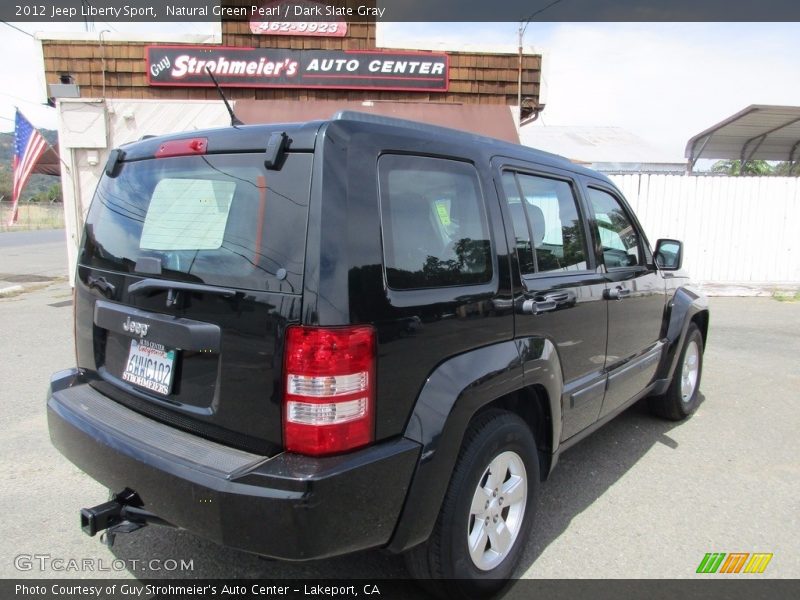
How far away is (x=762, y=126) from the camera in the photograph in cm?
1367

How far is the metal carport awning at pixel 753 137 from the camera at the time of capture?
12.3m

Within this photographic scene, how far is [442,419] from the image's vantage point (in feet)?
6.71

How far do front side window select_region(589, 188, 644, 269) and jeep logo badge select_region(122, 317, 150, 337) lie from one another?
2.48 metres

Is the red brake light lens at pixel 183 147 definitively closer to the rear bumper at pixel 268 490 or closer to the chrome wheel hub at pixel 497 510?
the rear bumper at pixel 268 490

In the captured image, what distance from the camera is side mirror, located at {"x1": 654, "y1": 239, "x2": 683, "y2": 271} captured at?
4.16 meters

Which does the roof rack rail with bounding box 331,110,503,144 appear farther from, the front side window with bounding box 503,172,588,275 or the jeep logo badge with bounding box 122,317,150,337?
the jeep logo badge with bounding box 122,317,150,337

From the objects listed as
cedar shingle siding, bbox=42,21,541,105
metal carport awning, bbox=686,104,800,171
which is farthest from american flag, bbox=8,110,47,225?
metal carport awning, bbox=686,104,800,171

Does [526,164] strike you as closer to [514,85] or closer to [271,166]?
[271,166]

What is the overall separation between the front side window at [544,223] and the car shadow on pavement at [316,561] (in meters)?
1.34

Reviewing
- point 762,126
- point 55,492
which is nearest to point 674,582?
point 55,492

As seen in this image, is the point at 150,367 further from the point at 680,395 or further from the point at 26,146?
the point at 26,146

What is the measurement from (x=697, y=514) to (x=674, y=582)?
70 cm

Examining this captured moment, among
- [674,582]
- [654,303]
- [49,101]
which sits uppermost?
[49,101]

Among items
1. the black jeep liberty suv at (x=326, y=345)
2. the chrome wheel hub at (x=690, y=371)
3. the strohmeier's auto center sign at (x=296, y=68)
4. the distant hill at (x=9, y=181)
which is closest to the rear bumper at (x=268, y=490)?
the black jeep liberty suv at (x=326, y=345)
